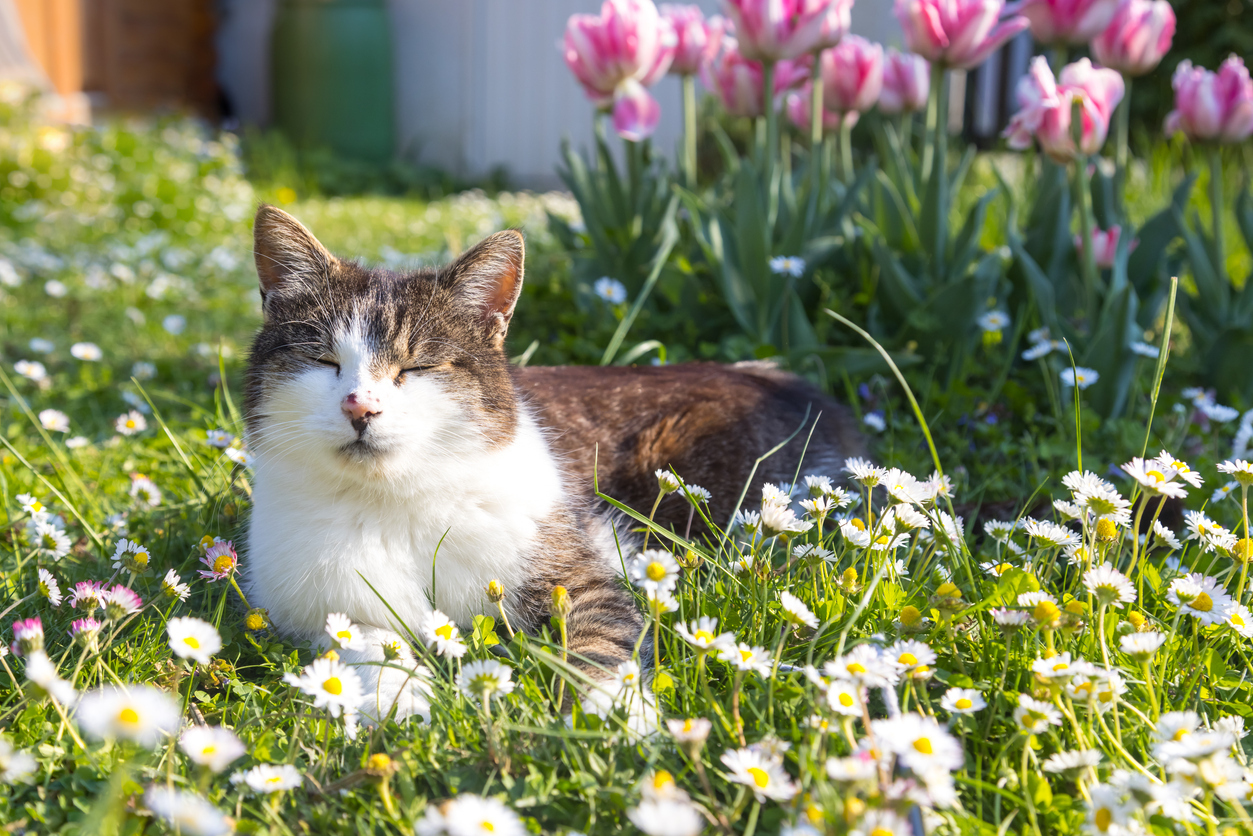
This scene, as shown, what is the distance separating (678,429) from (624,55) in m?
1.39

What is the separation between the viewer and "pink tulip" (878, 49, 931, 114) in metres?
3.40

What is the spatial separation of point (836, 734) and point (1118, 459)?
1.79m

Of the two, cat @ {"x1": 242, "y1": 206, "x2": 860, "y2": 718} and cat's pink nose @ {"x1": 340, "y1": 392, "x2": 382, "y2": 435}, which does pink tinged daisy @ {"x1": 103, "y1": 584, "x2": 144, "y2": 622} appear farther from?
cat's pink nose @ {"x1": 340, "y1": 392, "x2": 382, "y2": 435}

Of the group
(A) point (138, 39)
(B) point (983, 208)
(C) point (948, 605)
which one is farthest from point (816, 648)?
(A) point (138, 39)

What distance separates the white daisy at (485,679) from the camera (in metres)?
1.35

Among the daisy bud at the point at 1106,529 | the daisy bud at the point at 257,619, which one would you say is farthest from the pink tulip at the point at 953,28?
the daisy bud at the point at 257,619

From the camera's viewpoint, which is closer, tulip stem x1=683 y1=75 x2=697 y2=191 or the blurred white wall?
tulip stem x1=683 y1=75 x2=697 y2=191

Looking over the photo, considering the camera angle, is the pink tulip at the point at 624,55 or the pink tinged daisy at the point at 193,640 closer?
the pink tinged daisy at the point at 193,640

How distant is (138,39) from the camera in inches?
388

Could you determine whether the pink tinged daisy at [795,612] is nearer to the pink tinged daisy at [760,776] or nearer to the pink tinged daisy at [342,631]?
the pink tinged daisy at [760,776]

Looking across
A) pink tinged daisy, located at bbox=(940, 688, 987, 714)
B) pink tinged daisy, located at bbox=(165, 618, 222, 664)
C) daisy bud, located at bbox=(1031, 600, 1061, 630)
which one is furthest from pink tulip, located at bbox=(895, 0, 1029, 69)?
pink tinged daisy, located at bbox=(165, 618, 222, 664)

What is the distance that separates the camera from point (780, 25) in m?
2.89

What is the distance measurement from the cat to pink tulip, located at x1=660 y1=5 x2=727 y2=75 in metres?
1.75

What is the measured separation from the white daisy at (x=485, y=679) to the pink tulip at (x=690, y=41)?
2.60 meters
